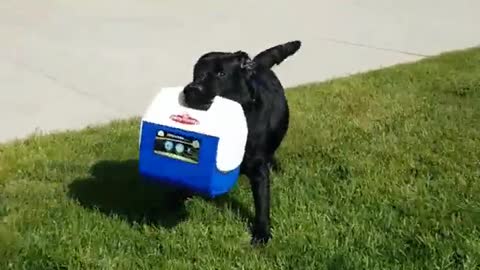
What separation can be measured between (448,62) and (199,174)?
183 inches

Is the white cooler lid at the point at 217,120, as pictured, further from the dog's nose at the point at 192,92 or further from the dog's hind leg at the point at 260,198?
the dog's hind leg at the point at 260,198

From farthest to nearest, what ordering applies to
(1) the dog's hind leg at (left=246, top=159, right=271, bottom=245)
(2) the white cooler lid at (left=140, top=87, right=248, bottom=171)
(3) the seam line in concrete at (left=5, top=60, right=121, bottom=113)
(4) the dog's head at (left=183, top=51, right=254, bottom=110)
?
(3) the seam line in concrete at (left=5, top=60, right=121, bottom=113)
(1) the dog's hind leg at (left=246, top=159, right=271, bottom=245)
(4) the dog's head at (left=183, top=51, right=254, bottom=110)
(2) the white cooler lid at (left=140, top=87, right=248, bottom=171)

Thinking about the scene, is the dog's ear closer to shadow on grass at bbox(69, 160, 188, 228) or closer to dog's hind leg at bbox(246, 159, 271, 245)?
dog's hind leg at bbox(246, 159, 271, 245)

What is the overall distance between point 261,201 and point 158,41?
3977 millimetres

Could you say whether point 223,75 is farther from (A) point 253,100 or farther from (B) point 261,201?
(B) point 261,201

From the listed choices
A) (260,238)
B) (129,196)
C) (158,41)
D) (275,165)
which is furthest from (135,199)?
(158,41)

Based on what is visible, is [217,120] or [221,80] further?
[221,80]

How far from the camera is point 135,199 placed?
429 centimetres

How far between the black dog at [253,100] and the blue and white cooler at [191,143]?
6 cm

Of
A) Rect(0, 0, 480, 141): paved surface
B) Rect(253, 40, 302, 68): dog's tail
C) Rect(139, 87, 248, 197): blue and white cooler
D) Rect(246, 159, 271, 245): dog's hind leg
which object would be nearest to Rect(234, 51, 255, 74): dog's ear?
Rect(139, 87, 248, 197): blue and white cooler

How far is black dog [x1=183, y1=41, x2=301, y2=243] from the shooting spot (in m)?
3.52

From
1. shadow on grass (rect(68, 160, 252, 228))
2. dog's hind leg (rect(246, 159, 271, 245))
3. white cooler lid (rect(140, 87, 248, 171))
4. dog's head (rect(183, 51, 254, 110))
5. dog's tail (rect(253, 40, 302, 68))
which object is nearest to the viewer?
white cooler lid (rect(140, 87, 248, 171))

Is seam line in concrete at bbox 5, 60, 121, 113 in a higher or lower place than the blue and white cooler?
lower

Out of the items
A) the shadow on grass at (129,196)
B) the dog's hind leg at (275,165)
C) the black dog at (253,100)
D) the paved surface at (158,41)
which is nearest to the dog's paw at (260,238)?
the black dog at (253,100)
